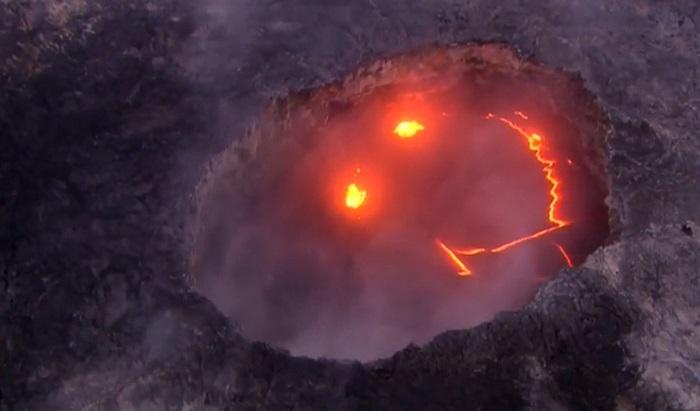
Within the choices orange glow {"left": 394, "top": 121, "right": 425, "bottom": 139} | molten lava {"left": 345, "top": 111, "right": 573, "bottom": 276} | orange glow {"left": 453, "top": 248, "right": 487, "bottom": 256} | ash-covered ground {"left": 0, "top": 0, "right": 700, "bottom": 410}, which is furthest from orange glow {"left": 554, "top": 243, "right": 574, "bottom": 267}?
orange glow {"left": 394, "top": 121, "right": 425, "bottom": 139}

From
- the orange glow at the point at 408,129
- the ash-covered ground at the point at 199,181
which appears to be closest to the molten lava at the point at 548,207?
the orange glow at the point at 408,129

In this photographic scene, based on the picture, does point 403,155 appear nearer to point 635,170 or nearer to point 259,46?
point 259,46

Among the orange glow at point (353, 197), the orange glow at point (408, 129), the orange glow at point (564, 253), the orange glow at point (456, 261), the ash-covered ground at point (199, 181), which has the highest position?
the ash-covered ground at point (199, 181)

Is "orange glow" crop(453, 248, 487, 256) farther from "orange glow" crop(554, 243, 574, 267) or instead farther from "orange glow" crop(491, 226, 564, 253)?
"orange glow" crop(554, 243, 574, 267)

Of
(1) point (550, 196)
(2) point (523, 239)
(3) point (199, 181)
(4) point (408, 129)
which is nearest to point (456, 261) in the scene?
(2) point (523, 239)

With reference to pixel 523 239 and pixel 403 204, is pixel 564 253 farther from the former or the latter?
pixel 403 204

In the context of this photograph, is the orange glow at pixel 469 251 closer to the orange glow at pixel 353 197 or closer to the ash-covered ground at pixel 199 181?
the orange glow at pixel 353 197
